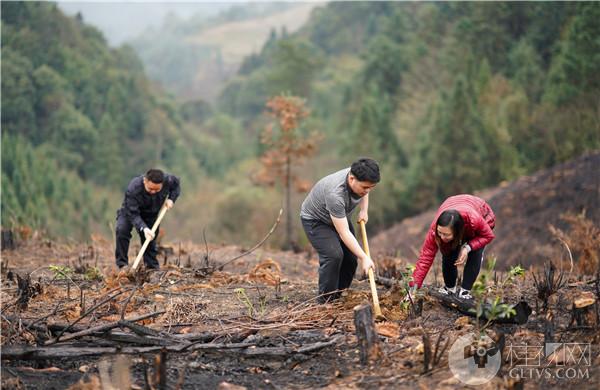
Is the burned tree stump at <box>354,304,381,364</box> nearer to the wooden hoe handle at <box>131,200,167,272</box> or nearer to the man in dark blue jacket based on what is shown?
the wooden hoe handle at <box>131,200,167,272</box>

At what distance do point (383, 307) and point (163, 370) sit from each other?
2.18m

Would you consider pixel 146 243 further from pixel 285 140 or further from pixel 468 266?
pixel 285 140

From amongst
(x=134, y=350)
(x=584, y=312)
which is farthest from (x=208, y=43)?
(x=584, y=312)

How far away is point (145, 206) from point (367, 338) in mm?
3811

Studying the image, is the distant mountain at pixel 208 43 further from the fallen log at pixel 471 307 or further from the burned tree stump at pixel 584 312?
the burned tree stump at pixel 584 312

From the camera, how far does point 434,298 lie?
5484 millimetres

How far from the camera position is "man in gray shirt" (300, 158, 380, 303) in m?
5.10

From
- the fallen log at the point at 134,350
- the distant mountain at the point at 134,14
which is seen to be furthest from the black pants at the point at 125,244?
the distant mountain at the point at 134,14

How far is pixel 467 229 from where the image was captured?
4.97 metres

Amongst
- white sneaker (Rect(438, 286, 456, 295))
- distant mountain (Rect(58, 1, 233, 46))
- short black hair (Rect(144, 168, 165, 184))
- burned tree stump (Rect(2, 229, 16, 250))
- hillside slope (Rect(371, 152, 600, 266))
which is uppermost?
distant mountain (Rect(58, 1, 233, 46))

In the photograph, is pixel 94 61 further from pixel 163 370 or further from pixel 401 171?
pixel 163 370

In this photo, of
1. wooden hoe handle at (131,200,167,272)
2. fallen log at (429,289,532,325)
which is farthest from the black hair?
wooden hoe handle at (131,200,167,272)

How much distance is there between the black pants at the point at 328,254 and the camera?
5.51m

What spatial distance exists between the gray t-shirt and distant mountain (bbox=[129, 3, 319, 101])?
3969 inches
